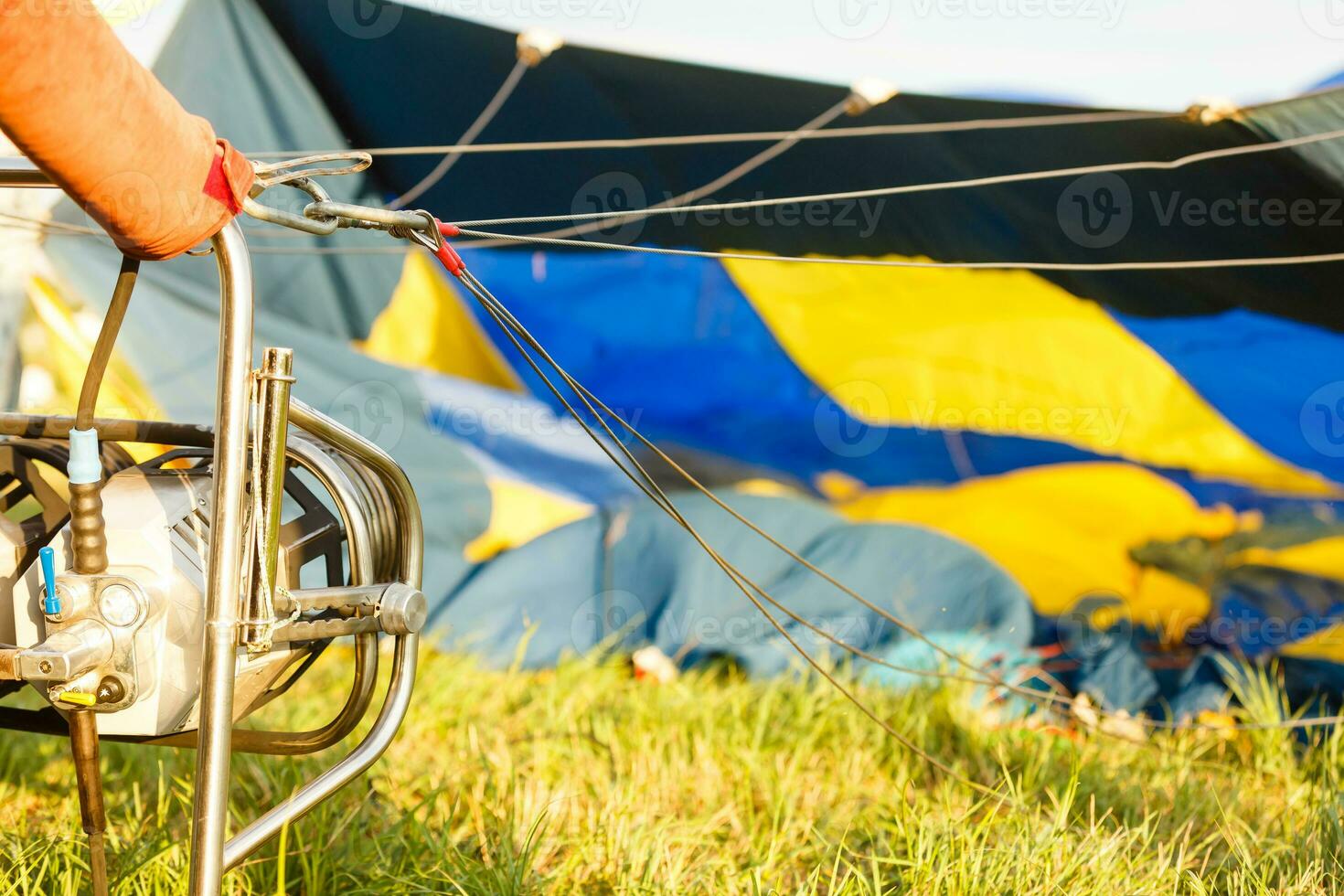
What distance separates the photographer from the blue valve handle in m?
0.98

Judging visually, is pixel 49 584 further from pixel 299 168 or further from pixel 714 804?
pixel 714 804

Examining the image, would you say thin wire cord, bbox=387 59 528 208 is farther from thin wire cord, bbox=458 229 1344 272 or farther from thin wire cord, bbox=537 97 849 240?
thin wire cord, bbox=537 97 849 240

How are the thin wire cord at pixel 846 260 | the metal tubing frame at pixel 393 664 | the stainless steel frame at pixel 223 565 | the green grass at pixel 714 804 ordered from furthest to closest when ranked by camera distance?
the green grass at pixel 714 804 → the thin wire cord at pixel 846 260 → the metal tubing frame at pixel 393 664 → the stainless steel frame at pixel 223 565

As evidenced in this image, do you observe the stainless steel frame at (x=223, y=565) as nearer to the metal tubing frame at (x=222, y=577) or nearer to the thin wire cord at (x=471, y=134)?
the metal tubing frame at (x=222, y=577)

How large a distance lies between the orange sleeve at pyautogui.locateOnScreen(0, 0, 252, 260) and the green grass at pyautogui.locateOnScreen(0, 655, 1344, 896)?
2.40 ft

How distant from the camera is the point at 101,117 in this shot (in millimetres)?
803

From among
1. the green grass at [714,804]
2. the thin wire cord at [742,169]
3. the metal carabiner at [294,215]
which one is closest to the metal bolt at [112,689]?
the green grass at [714,804]

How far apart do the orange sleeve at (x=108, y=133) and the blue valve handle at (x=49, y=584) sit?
0.29 meters

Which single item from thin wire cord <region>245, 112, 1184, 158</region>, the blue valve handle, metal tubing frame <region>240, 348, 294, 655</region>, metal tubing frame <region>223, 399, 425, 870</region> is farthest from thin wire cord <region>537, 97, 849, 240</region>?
the blue valve handle

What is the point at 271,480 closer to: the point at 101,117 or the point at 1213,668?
the point at 101,117

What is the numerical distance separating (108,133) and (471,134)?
1.98m

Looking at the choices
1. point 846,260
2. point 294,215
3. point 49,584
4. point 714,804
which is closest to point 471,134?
point 846,260

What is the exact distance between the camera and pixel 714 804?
1895 millimetres

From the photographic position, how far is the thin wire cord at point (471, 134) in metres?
2.56
